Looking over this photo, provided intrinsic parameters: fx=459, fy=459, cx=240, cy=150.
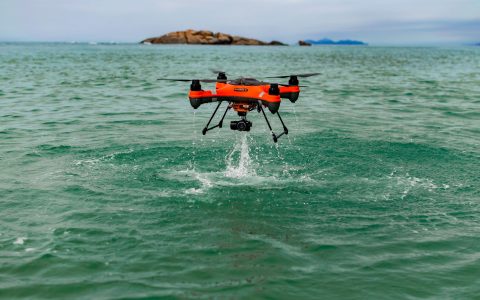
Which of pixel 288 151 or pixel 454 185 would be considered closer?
pixel 454 185

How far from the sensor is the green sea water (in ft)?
32.9

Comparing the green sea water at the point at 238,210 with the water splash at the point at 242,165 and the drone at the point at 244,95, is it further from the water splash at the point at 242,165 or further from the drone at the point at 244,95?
the drone at the point at 244,95

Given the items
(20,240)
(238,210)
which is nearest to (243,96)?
(238,210)

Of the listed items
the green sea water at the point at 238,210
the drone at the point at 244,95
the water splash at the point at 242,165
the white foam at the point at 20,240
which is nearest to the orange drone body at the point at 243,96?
the drone at the point at 244,95

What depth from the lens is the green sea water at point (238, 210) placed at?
10.0m

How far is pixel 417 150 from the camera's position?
20609 millimetres

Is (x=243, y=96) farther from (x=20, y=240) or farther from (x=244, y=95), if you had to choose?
(x=20, y=240)

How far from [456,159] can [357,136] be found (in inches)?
202

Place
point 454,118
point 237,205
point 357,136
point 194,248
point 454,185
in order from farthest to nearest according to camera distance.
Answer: point 454,118 < point 357,136 < point 454,185 < point 237,205 < point 194,248

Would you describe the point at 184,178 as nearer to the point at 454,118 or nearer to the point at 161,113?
the point at 161,113

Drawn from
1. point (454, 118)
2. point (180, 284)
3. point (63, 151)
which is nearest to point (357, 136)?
point (454, 118)

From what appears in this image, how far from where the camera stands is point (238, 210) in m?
13.9

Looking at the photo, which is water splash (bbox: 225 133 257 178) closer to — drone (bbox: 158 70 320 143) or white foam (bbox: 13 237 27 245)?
drone (bbox: 158 70 320 143)

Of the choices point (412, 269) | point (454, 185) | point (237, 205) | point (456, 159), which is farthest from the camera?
point (456, 159)
